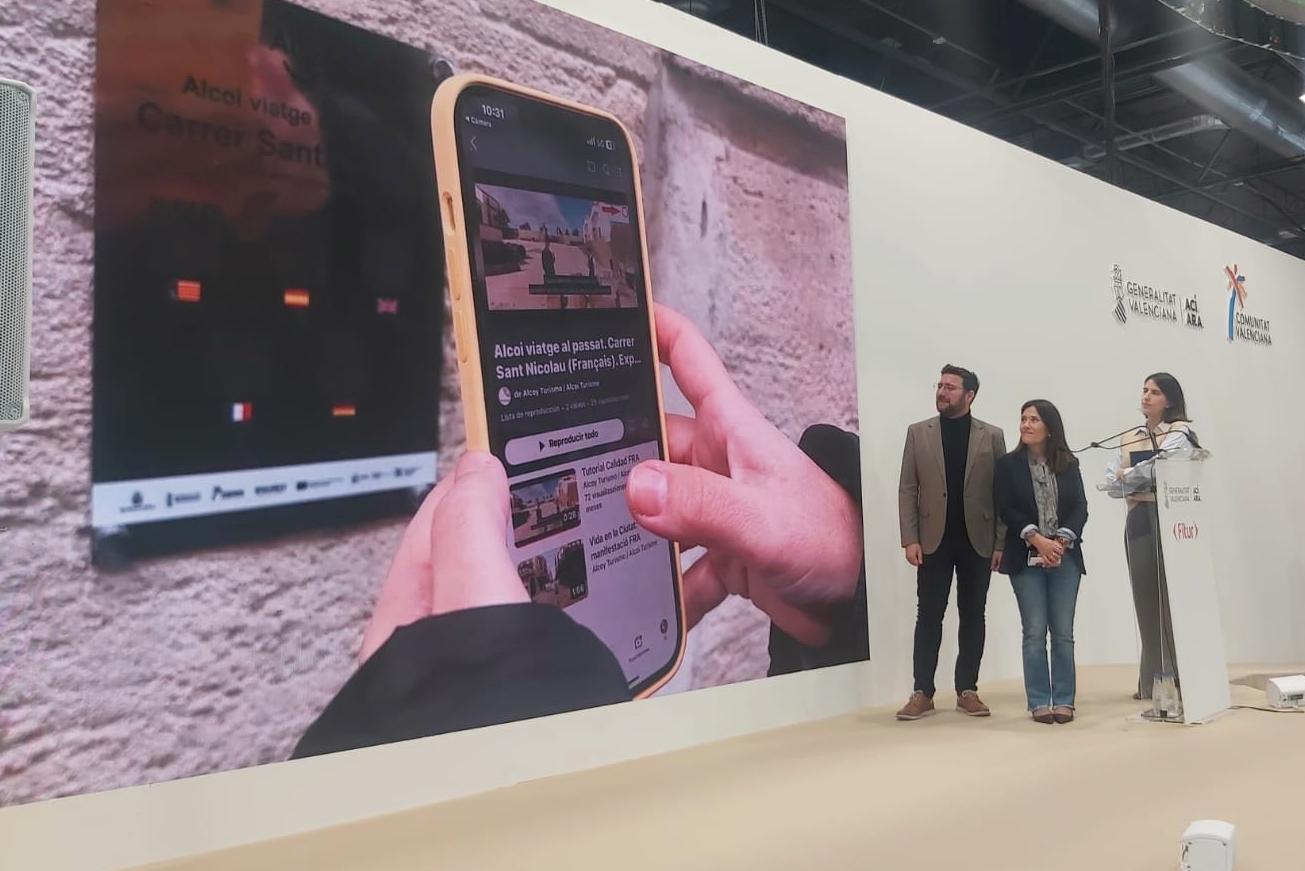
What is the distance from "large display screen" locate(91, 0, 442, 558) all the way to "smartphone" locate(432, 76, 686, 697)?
11cm

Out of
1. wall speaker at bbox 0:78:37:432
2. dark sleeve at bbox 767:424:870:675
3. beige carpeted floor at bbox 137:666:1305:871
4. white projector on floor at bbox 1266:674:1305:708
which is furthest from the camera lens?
white projector on floor at bbox 1266:674:1305:708

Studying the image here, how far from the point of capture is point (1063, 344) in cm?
551

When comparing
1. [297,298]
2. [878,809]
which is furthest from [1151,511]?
[297,298]

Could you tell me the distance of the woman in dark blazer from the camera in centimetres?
387

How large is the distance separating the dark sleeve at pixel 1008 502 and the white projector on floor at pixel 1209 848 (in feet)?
6.13

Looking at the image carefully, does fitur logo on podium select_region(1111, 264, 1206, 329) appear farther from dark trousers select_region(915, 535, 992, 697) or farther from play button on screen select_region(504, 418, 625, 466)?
play button on screen select_region(504, 418, 625, 466)

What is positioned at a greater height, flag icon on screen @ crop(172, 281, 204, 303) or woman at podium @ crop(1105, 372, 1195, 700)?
flag icon on screen @ crop(172, 281, 204, 303)

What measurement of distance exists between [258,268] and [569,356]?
93 cm

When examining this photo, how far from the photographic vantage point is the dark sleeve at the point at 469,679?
8.60ft

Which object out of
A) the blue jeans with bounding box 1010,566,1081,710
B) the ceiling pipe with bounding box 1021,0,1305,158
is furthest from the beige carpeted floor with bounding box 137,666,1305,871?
the ceiling pipe with bounding box 1021,0,1305,158

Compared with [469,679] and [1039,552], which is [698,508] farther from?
[1039,552]

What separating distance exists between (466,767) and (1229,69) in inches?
306

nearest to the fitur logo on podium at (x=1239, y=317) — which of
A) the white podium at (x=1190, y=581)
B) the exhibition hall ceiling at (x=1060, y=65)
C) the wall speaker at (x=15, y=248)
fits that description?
the exhibition hall ceiling at (x=1060, y=65)

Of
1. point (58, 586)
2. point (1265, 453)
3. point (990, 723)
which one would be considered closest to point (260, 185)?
point (58, 586)
